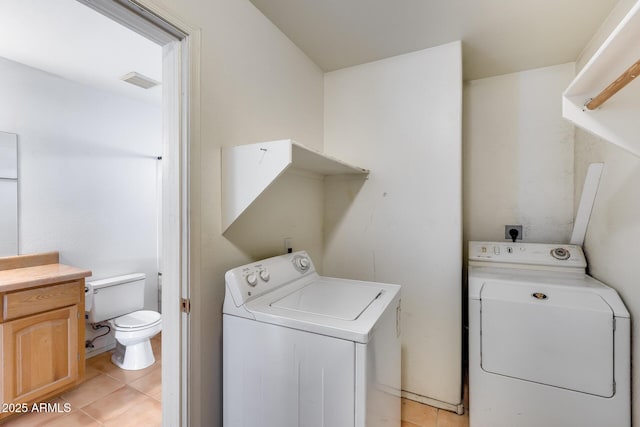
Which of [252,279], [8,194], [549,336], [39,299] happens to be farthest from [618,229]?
[8,194]

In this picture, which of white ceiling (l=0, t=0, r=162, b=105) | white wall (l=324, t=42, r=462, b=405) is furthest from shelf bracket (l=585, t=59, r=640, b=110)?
white ceiling (l=0, t=0, r=162, b=105)

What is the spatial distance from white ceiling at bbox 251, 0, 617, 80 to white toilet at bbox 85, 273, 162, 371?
252 centimetres

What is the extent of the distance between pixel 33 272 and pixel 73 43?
159cm

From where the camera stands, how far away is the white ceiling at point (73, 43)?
1.53m

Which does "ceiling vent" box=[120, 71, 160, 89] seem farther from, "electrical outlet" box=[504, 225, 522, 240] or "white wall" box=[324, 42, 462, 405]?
"electrical outlet" box=[504, 225, 522, 240]

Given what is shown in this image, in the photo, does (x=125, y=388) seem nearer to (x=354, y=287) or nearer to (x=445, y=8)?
(x=354, y=287)

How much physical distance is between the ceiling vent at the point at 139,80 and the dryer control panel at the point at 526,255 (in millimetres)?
2847

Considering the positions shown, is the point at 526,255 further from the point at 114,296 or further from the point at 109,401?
the point at 114,296

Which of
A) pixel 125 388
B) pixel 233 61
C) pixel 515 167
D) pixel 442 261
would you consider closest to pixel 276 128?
pixel 233 61

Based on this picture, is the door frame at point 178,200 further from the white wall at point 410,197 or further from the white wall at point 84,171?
the white wall at point 84,171

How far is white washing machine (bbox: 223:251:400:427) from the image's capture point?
1011mm

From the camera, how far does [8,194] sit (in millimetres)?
2094

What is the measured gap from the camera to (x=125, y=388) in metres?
2.15

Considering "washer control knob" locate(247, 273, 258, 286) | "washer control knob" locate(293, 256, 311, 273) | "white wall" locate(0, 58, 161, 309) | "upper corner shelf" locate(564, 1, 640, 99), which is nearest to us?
"upper corner shelf" locate(564, 1, 640, 99)
